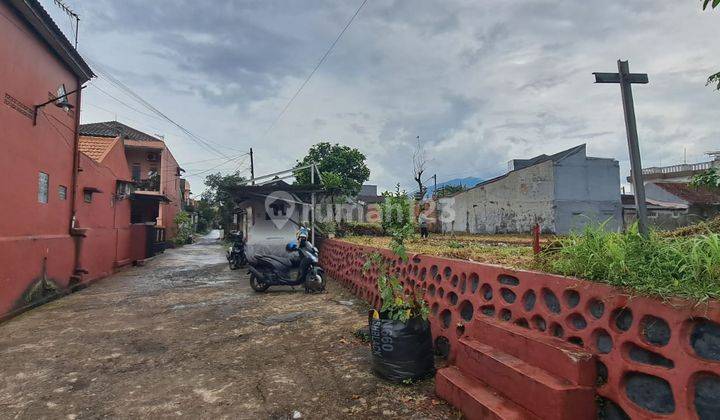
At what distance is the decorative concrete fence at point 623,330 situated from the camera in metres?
1.79

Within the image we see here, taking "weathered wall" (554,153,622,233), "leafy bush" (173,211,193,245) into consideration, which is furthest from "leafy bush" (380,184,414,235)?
"leafy bush" (173,211,193,245)

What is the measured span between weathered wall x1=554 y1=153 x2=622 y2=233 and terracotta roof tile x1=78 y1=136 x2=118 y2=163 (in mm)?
23773

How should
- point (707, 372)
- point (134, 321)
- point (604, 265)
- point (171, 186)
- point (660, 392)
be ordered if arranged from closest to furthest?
point (707, 372) → point (660, 392) → point (604, 265) → point (134, 321) → point (171, 186)

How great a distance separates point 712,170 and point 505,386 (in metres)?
4.07

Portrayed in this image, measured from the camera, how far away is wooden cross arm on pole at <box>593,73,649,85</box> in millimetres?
3045

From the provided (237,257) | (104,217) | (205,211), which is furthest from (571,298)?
(205,211)

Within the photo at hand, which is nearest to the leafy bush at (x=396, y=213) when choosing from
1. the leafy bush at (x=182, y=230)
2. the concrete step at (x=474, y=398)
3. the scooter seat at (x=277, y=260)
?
the concrete step at (x=474, y=398)

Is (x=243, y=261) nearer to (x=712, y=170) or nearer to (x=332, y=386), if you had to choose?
(x=332, y=386)

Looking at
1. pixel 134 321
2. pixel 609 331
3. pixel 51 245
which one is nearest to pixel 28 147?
pixel 51 245

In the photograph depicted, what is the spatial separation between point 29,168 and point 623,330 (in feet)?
29.5

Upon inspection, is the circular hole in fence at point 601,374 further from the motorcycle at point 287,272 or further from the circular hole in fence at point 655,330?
the motorcycle at point 287,272

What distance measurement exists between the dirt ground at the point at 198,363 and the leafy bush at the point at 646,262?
58.7 inches

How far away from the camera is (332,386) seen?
11.4 ft

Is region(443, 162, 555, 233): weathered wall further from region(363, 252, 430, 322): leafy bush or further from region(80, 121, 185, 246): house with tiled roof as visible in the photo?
region(363, 252, 430, 322): leafy bush
